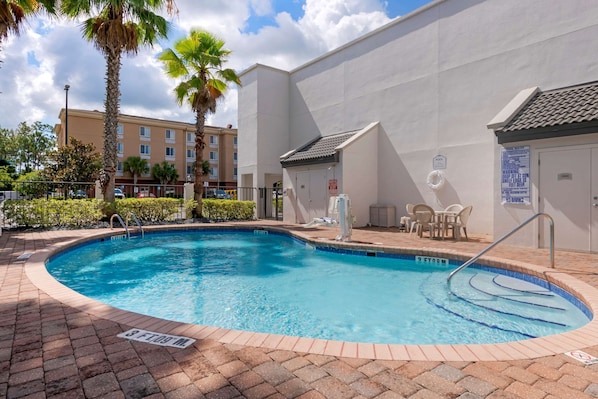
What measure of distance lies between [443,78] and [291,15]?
232 inches

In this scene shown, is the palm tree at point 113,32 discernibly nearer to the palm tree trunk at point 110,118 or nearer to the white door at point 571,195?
the palm tree trunk at point 110,118

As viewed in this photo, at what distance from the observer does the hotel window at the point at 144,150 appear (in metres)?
41.7

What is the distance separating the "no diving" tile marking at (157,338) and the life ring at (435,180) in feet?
34.0

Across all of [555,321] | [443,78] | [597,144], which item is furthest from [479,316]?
[443,78]

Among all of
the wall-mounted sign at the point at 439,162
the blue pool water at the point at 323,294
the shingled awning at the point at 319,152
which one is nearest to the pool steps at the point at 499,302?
the blue pool water at the point at 323,294

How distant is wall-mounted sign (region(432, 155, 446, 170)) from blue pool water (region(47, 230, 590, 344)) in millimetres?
4972

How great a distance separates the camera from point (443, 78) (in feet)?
38.4

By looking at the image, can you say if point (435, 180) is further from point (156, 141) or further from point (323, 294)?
point (156, 141)

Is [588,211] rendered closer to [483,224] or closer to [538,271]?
[538,271]

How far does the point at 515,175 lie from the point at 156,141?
4184 cm

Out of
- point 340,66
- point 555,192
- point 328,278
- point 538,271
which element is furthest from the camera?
point 340,66

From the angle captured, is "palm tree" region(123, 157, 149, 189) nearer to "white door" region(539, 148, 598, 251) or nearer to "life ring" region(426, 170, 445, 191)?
"life ring" region(426, 170, 445, 191)

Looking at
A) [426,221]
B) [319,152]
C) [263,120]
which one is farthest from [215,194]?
[426,221]

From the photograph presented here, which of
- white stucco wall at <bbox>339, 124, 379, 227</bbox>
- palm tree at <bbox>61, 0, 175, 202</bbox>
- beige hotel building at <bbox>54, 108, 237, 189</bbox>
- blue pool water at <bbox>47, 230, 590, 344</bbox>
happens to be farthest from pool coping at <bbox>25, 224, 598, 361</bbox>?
beige hotel building at <bbox>54, 108, 237, 189</bbox>
